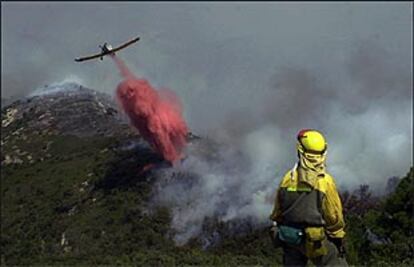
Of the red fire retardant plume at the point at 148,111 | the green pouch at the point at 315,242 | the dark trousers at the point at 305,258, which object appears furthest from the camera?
the red fire retardant plume at the point at 148,111

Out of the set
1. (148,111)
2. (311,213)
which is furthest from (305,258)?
(148,111)

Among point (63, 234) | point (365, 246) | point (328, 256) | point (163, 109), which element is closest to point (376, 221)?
point (365, 246)

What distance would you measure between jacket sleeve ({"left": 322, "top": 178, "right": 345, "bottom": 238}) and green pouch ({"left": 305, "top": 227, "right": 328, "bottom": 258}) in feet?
0.37

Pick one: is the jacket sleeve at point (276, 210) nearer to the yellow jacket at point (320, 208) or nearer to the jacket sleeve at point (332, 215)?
the yellow jacket at point (320, 208)

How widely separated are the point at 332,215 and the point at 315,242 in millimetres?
378

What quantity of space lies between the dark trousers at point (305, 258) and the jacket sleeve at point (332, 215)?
160 millimetres

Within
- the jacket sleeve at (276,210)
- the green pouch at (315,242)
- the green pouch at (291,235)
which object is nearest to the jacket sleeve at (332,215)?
the green pouch at (315,242)

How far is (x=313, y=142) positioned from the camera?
8.83 meters

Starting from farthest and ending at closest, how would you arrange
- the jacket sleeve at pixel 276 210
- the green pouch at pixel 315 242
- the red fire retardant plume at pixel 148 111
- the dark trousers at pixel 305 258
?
the red fire retardant plume at pixel 148 111 → the jacket sleeve at pixel 276 210 → the dark trousers at pixel 305 258 → the green pouch at pixel 315 242

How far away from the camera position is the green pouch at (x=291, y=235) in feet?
28.6

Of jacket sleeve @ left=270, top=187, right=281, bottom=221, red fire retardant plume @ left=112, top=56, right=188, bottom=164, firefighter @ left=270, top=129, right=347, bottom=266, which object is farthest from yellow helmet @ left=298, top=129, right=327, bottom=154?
red fire retardant plume @ left=112, top=56, right=188, bottom=164

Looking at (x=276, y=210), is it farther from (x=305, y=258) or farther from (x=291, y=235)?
(x=305, y=258)

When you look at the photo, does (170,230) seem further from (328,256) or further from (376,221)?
(328,256)

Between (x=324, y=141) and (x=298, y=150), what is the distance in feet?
1.13
